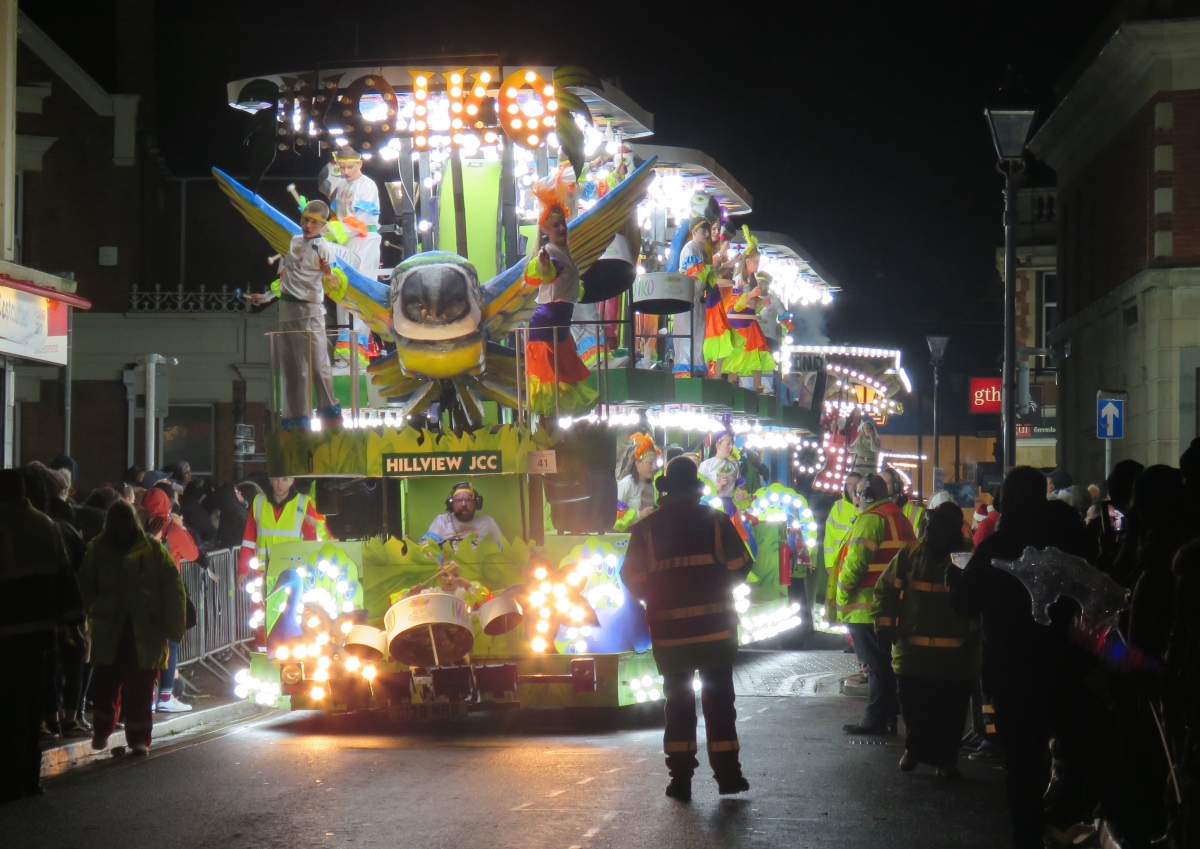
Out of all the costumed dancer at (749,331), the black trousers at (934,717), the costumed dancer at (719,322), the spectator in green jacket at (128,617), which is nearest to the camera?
the black trousers at (934,717)

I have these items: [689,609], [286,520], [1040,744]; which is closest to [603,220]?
[286,520]

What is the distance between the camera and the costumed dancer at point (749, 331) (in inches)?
829

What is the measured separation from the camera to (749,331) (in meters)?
21.5

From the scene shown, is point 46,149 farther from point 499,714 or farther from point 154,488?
point 499,714

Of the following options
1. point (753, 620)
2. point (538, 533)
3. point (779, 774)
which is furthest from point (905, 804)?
point (753, 620)

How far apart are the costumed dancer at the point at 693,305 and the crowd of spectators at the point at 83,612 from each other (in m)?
7.02

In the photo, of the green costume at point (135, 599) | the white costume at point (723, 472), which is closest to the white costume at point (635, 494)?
the white costume at point (723, 472)

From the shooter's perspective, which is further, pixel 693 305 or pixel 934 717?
pixel 693 305

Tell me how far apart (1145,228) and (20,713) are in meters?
19.8

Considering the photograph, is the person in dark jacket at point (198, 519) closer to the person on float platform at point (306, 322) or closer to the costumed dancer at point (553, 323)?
the person on float platform at point (306, 322)

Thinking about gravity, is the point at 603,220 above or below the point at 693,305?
above

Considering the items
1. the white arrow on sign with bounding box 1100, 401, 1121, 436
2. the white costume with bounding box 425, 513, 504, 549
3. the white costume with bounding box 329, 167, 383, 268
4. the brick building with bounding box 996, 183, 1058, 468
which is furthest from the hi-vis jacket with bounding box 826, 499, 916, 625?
the brick building with bounding box 996, 183, 1058, 468

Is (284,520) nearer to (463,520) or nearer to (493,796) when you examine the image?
(463,520)

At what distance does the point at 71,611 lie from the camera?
9.62m
